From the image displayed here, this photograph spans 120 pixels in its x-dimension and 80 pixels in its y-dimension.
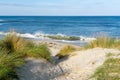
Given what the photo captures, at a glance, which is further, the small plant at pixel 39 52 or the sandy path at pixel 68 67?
the small plant at pixel 39 52

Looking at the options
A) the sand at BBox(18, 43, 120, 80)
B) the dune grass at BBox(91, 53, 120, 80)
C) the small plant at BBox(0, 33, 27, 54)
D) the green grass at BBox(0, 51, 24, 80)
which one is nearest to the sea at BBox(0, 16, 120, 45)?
the small plant at BBox(0, 33, 27, 54)

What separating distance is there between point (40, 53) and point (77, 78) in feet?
7.21

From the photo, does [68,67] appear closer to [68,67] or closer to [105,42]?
[68,67]

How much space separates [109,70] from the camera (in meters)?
9.05

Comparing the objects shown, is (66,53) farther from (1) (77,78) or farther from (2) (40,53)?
(1) (77,78)

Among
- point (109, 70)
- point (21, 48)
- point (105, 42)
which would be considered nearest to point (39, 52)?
point (21, 48)

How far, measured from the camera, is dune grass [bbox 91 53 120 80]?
843 cm

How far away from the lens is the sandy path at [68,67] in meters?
9.32

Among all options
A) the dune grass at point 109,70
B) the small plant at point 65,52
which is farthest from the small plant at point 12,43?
the dune grass at point 109,70

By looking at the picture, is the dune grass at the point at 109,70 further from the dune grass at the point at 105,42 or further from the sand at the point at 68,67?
the dune grass at the point at 105,42

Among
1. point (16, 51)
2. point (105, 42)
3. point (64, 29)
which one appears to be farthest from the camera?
point (64, 29)

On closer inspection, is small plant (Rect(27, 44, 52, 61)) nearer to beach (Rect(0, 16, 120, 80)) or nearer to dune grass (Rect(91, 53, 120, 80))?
beach (Rect(0, 16, 120, 80))

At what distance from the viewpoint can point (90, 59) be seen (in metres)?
11.3

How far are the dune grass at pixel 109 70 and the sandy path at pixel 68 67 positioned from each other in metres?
0.29
